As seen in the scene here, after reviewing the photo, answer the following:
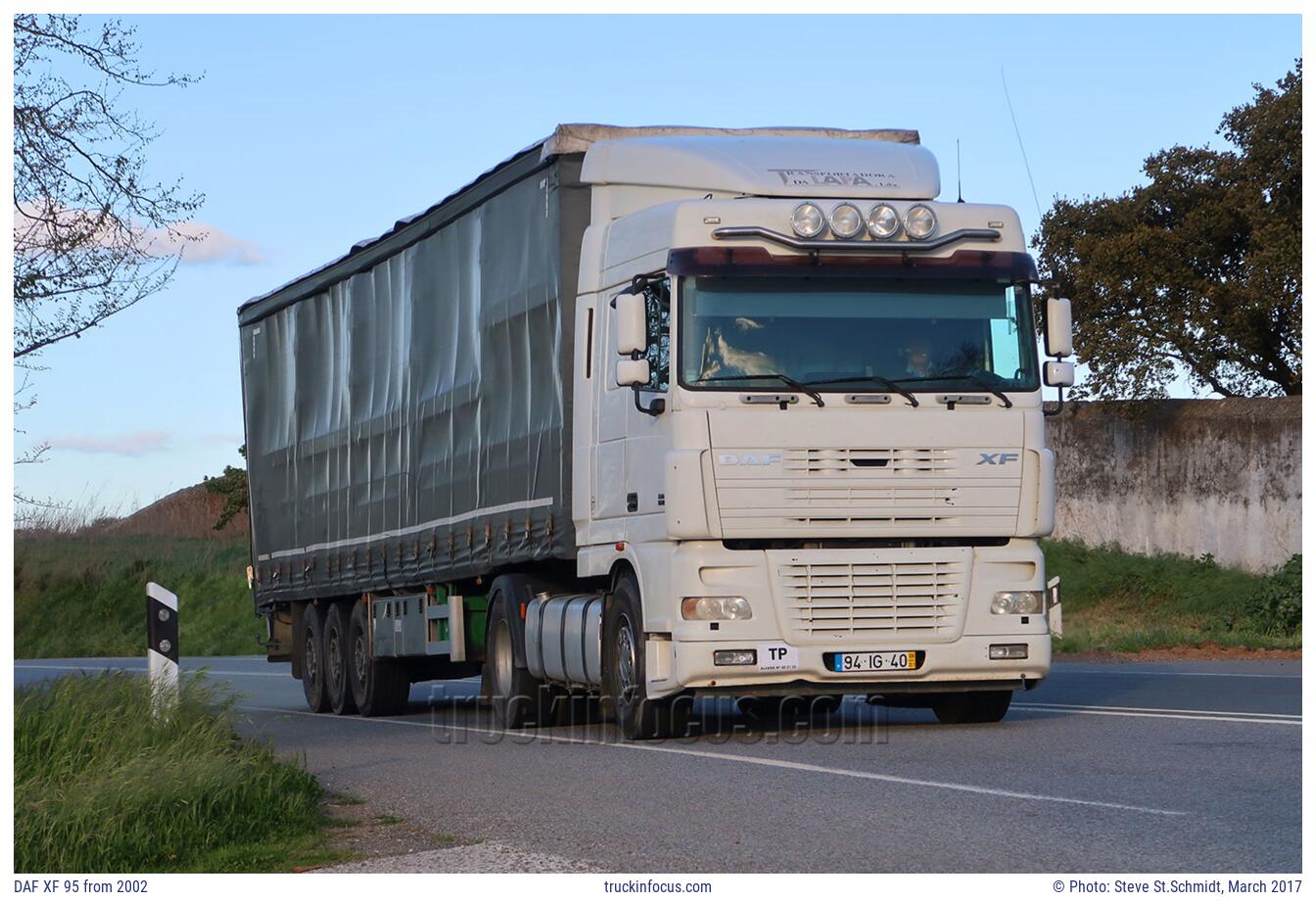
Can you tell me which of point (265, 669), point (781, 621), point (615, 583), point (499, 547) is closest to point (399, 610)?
point (499, 547)

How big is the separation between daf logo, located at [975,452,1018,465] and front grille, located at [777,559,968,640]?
67cm

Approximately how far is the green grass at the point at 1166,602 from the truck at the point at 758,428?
1271 cm

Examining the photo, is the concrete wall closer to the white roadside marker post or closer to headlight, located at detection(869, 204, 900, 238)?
headlight, located at detection(869, 204, 900, 238)

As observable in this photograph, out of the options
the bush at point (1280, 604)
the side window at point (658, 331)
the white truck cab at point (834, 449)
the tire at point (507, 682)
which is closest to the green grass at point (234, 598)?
the bush at point (1280, 604)

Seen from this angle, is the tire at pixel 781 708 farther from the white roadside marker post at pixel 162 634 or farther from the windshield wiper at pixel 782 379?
the white roadside marker post at pixel 162 634

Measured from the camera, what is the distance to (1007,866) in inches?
306

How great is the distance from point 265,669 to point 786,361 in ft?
70.6

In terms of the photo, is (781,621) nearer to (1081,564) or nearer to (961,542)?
(961,542)

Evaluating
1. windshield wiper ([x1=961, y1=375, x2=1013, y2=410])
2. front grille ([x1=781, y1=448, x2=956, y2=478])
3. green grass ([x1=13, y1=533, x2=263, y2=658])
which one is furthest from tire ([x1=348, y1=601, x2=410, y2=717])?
green grass ([x1=13, y1=533, x2=263, y2=658])

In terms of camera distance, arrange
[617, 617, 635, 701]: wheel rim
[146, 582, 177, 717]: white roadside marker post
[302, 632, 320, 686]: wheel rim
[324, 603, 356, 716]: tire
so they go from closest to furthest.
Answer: [146, 582, 177, 717]: white roadside marker post < [617, 617, 635, 701]: wheel rim < [324, 603, 356, 716]: tire < [302, 632, 320, 686]: wheel rim

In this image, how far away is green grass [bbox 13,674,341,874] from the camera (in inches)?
330

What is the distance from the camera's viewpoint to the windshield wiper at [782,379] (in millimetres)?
13422

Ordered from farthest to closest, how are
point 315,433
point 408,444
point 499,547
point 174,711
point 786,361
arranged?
point 315,433, point 408,444, point 499,547, point 786,361, point 174,711

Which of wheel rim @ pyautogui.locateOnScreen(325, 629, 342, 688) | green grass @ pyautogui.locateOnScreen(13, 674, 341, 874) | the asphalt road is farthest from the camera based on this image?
wheel rim @ pyautogui.locateOnScreen(325, 629, 342, 688)
